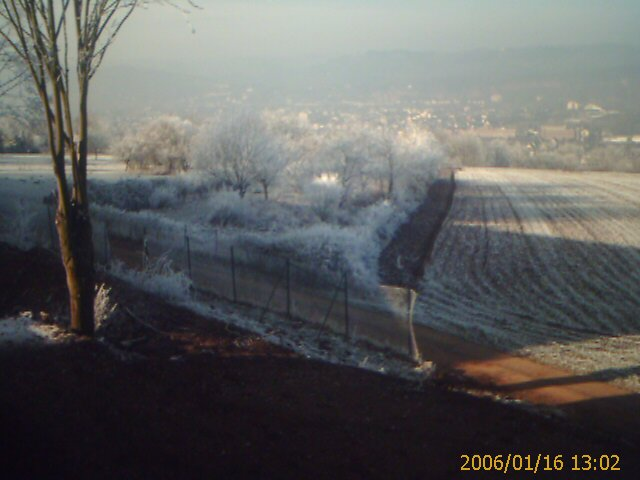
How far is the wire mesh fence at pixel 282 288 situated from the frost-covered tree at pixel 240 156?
20009 millimetres

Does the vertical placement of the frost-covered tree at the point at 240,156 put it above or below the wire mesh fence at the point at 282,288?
above

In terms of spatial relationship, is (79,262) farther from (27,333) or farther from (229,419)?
(229,419)

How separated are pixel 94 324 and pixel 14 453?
404cm

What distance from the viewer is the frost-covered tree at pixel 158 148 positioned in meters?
49.7

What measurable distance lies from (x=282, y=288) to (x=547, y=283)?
911 cm

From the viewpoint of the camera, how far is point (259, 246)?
2192 cm

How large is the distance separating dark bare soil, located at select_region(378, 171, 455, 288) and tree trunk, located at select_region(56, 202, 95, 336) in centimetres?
1310

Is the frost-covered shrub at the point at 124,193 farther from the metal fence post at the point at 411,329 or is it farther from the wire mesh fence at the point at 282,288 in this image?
the metal fence post at the point at 411,329

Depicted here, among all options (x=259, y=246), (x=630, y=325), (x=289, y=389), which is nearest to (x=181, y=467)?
(x=289, y=389)

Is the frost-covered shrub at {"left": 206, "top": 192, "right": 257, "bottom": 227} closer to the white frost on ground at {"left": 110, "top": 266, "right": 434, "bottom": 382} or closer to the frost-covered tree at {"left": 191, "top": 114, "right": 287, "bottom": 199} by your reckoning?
the frost-covered tree at {"left": 191, "top": 114, "right": 287, "bottom": 199}

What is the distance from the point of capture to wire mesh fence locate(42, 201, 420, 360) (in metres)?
12.9

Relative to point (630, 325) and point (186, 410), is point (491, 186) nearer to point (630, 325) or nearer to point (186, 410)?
point (630, 325)

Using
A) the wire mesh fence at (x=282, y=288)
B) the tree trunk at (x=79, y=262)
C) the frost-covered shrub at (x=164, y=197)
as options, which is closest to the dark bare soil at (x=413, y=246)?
the wire mesh fence at (x=282, y=288)

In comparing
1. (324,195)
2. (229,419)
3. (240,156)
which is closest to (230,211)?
(324,195)
